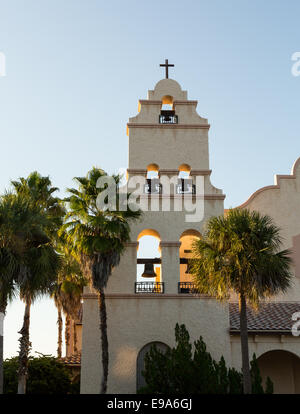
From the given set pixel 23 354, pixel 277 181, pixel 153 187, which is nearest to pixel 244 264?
pixel 153 187

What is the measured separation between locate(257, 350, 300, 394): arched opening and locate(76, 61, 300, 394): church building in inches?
1.8

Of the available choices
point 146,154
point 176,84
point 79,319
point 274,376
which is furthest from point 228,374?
point 79,319

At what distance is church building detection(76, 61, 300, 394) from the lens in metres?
21.7

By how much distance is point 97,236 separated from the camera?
69.4ft

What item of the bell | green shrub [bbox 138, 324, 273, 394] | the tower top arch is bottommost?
green shrub [bbox 138, 324, 273, 394]

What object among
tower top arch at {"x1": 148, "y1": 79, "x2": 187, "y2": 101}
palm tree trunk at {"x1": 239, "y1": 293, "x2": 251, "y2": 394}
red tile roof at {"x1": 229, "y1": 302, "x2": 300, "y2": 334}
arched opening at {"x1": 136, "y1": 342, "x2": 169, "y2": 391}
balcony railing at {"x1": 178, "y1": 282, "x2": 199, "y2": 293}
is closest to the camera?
palm tree trunk at {"x1": 239, "y1": 293, "x2": 251, "y2": 394}

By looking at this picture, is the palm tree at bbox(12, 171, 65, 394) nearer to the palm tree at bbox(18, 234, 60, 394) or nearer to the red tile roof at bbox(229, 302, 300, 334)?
the palm tree at bbox(18, 234, 60, 394)

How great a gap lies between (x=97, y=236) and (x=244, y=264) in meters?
6.32

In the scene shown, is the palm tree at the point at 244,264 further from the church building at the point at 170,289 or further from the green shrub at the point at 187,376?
the church building at the point at 170,289

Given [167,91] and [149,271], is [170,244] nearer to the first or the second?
[149,271]

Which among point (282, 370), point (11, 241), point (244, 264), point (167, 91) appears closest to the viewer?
point (244, 264)

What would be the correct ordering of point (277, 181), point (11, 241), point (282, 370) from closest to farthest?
point (11, 241), point (282, 370), point (277, 181)

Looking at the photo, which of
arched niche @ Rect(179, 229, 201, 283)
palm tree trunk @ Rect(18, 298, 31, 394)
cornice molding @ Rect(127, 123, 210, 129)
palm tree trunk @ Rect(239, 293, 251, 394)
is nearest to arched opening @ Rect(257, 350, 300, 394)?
arched niche @ Rect(179, 229, 201, 283)

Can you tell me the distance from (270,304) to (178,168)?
819cm
